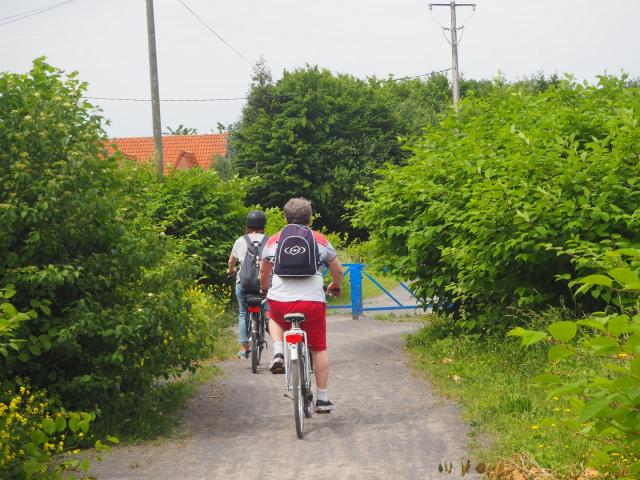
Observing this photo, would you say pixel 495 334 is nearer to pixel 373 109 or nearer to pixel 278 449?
pixel 278 449

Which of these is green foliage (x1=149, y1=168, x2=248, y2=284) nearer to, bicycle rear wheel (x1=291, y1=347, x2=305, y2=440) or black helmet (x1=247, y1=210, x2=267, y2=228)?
black helmet (x1=247, y1=210, x2=267, y2=228)

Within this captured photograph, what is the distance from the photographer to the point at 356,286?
17266 millimetres

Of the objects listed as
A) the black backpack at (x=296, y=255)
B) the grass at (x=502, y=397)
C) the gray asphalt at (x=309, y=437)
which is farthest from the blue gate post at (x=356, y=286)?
the black backpack at (x=296, y=255)

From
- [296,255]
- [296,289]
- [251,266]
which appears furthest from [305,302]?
[251,266]

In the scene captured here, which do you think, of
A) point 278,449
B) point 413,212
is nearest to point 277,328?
point 278,449

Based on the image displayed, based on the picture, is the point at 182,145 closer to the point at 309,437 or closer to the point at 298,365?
the point at 298,365

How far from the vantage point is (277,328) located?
7.40 meters

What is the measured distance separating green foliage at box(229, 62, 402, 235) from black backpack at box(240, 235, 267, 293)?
2993 centimetres

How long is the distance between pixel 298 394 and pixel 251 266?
3531 mm

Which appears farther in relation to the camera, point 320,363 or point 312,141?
point 312,141

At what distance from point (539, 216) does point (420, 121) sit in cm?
4111

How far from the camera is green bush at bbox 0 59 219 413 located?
21.0 ft

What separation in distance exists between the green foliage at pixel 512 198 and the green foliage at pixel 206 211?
6.47 metres

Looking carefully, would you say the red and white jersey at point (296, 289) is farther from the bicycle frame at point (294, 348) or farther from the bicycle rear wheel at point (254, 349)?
the bicycle rear wheel at point (254, 349)
